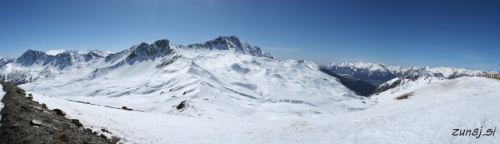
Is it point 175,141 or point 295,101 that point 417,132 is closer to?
point 175,141

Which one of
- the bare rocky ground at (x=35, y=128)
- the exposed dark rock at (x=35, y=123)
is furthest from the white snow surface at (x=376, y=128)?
the exposed dark rock at (x=35, y=123)

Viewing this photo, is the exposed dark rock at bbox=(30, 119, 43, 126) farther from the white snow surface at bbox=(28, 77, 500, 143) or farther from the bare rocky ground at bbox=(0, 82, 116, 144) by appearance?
the white snow surface at bbox=(28, 77, 500, 143)

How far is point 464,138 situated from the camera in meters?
14.2

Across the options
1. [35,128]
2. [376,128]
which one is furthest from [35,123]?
[376,128]

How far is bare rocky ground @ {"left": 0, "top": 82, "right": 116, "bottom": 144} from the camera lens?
42.8 feet

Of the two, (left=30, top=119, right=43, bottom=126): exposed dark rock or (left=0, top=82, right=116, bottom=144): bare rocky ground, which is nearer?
(left=0, top=82, right=116, bottom=144): bare rocky ground

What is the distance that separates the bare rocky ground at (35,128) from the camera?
13055 millimetres

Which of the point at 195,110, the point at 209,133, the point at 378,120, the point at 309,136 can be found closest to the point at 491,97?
the point at 378,120

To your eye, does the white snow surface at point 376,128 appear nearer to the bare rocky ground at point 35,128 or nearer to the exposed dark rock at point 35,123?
the bare rocky ground at point 35,128

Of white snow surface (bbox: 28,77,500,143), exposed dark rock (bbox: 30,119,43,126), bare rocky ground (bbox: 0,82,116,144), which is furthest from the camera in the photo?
white snow surface (bbox: 28,77,500,143)

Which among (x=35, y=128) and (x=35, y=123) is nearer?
(x=35, y=128)

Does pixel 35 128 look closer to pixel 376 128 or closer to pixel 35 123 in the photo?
pixel 35 123

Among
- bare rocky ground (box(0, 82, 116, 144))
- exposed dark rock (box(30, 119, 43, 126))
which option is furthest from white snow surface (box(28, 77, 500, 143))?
exposed dark rock (box(30, 119, 43, 126))

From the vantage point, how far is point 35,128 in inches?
573
